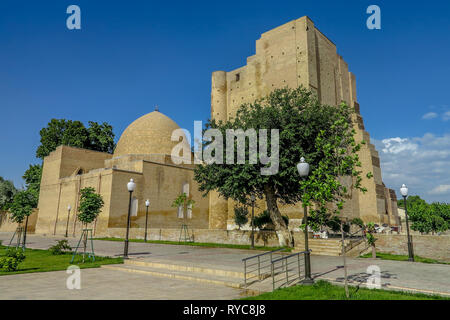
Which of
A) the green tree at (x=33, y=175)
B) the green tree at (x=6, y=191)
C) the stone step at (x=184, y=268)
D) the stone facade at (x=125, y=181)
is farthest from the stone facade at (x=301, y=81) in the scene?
the green tree at (x=6, y=191)

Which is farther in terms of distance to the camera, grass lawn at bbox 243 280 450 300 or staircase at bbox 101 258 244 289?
staircase at bbox 101 258 244 289

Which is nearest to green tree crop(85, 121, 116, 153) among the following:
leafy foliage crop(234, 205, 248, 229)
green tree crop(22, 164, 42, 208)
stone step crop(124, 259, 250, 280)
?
green tree crop(22, 164, 42, 208)

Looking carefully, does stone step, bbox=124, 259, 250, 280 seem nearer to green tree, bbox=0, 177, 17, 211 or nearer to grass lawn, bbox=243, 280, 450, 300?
grass lawn, bbox=243, 280, 450, 300

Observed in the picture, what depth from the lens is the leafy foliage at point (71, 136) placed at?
46375 millimetres

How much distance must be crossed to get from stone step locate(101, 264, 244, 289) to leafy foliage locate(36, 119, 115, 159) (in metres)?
40.2

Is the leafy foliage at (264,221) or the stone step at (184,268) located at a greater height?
the leafy foliage at (264,221)

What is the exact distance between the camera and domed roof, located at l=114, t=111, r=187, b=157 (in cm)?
3706

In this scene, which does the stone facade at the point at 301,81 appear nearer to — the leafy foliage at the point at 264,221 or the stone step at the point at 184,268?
the leafy foliage at the point at 264,221

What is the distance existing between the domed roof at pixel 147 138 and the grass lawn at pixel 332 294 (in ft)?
105

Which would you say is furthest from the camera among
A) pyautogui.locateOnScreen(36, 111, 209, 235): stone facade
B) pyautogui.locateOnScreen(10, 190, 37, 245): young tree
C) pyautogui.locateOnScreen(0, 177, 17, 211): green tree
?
pyautogui.locateOnScreen(0, 177, 17, 211): green tree

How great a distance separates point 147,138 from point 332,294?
33.8 meters
